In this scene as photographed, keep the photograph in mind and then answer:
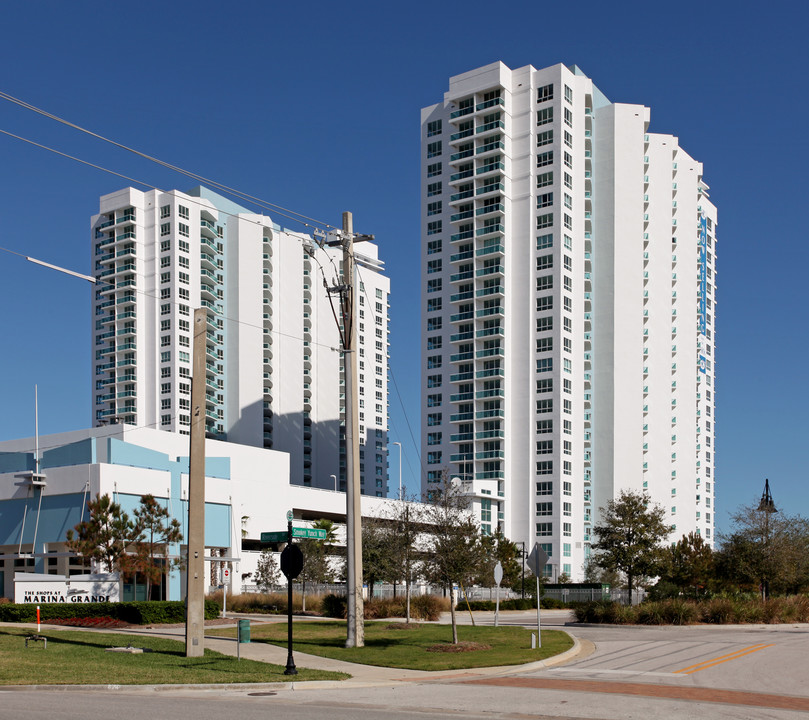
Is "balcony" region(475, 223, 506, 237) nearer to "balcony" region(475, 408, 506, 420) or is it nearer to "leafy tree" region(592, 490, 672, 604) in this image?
"balcony" region(475, 408, 506, 420)

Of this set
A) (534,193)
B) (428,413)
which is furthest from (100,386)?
(534,193)

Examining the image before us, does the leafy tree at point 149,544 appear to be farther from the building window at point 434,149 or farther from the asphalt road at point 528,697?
the building window at point 434,149

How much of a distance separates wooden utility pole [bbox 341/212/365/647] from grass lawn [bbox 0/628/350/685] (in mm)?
4559

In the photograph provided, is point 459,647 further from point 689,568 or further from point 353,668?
point 689,568

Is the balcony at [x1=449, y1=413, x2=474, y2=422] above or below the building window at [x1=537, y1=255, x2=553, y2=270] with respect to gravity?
below

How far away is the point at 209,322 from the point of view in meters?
123

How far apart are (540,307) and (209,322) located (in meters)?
43.4

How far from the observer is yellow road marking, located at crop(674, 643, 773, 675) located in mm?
23375

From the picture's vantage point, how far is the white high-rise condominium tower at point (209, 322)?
420 feet

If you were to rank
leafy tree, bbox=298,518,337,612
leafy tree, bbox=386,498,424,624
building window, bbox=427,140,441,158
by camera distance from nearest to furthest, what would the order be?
leafy tree, bbox=386,498,424,624 < leafy tree, bbox=298,518,337,612 < building window, bbox=427,140,441,158

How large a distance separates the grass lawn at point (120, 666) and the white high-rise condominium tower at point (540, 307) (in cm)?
8213

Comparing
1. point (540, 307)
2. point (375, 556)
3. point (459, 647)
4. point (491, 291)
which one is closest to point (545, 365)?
point (540, 307)

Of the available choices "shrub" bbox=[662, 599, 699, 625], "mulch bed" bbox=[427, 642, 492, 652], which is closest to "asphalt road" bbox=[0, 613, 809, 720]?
"mulch bed" bbox=[427, 642, 492, 652]

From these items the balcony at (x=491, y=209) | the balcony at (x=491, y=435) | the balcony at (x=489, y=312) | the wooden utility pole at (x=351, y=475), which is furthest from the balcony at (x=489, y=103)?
the wooden utility pole at (x=351, y=475)
